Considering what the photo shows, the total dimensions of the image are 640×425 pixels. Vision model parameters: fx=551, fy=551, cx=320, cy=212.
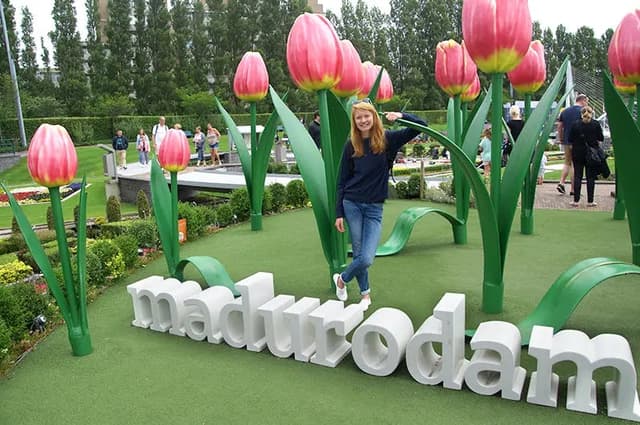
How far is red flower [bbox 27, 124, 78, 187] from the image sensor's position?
10.3 ft

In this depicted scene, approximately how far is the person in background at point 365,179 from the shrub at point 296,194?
511 cm

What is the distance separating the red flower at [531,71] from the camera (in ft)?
16.5

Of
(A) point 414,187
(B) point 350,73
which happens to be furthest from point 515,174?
(A) point 414,187

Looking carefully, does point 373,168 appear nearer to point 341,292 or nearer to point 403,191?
point 341,292

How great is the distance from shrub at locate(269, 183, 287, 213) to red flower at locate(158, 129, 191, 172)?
171 inches

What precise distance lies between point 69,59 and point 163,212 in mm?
39142

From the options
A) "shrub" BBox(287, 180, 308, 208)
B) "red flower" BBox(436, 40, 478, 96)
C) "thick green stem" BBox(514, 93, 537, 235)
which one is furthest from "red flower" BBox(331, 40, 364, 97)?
"shrub" BBox(287, 180, 308, 208)

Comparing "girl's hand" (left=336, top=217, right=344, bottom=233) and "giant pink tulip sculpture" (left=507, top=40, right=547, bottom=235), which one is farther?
"giant pink tulip sculpture" (left=507, top=40, right=547, bottom=235)

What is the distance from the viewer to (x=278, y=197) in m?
8.81

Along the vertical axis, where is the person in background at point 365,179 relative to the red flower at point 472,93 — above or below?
below

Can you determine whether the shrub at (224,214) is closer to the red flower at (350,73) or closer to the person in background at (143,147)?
the red flower at (350,73)

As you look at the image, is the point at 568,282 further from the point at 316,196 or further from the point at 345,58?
the point at 345,58

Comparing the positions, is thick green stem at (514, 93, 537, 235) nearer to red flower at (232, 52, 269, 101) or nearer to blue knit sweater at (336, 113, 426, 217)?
blue knit sweater at (336, 113, 426, 217)

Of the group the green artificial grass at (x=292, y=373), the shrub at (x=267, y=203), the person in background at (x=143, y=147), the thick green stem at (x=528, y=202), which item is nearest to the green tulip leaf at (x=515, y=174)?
the green artificial grass at (x=292, y=373)
